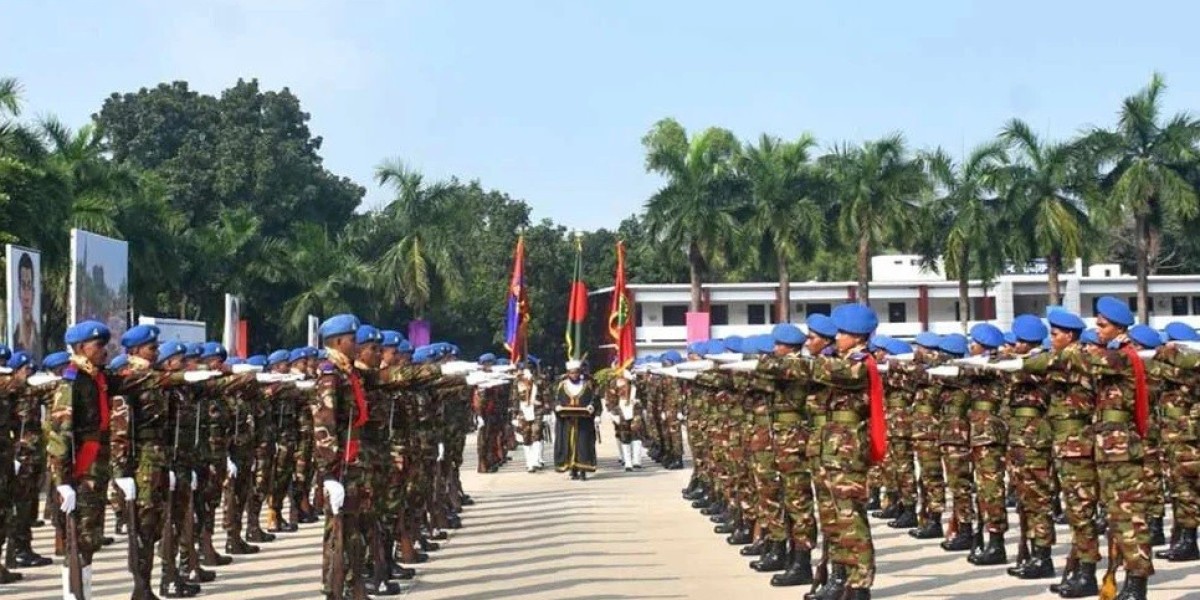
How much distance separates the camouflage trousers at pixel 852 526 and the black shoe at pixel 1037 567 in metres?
2.34

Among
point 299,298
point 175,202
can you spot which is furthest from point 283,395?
point 175,202

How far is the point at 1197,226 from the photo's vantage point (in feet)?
137

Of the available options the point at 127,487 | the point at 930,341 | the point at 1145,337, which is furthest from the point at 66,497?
the point at 1145,337

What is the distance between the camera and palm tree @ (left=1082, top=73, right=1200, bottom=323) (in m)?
40.3

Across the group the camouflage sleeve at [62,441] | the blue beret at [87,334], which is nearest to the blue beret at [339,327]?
the blue beret at [87,334]

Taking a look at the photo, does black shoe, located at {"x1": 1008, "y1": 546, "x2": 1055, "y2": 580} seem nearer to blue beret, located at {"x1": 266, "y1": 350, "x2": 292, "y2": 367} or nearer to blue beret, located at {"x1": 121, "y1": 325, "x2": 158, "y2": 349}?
blue beret, located at {"x1": 121, "y1": 325, "x2": 158, "y2": 349}

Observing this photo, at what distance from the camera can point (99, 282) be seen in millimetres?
20109

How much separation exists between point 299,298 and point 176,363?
3330cm

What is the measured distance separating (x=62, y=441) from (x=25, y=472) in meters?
4.17

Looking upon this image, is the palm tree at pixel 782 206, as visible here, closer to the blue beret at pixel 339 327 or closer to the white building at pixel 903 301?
the white building at pixel 903 301

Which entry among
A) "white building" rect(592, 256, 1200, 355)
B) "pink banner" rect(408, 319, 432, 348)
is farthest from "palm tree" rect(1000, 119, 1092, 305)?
"pink banner" rect(408, 319, 432, 348)

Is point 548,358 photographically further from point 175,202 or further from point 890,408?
point 890,408

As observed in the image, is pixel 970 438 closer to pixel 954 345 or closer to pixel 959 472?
pixel 959 472

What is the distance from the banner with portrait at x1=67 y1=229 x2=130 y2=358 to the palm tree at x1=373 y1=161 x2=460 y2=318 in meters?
23.6
